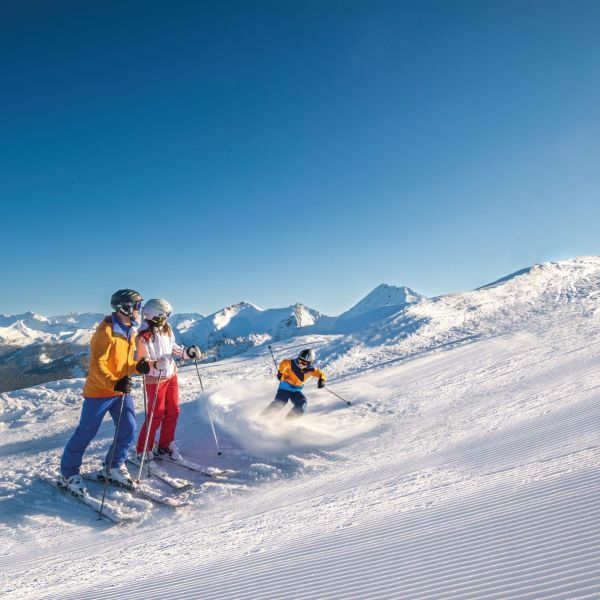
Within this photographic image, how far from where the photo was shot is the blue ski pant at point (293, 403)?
743 centimetres

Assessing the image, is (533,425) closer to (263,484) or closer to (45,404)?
(263,484)

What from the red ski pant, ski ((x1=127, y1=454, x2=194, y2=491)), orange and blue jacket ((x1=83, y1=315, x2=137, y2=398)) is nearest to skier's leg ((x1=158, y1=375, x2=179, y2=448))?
the red ski pant

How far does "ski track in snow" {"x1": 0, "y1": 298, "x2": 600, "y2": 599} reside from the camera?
2834 millimetres

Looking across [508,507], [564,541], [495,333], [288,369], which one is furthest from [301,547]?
[495,333]

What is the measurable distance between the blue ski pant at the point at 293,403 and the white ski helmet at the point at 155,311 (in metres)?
2.40

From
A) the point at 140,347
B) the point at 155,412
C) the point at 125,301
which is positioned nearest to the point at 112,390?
the point at 140,347

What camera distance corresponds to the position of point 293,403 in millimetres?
7516

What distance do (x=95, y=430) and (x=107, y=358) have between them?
0.86 m

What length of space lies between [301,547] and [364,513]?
0.79 m

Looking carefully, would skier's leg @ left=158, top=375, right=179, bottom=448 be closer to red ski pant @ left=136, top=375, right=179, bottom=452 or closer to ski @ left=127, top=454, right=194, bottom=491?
red ski pant @ left=136, top=375, right=179, bottom=452

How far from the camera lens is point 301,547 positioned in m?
3.62

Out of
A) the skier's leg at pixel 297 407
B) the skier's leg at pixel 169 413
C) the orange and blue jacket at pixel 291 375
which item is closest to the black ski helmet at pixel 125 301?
the skier's leg at pixel 169 413

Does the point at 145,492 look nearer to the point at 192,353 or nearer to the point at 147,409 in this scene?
the point at 147,409

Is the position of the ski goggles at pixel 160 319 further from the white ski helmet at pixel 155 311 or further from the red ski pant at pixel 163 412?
the red ski pant at pixel 163 412
